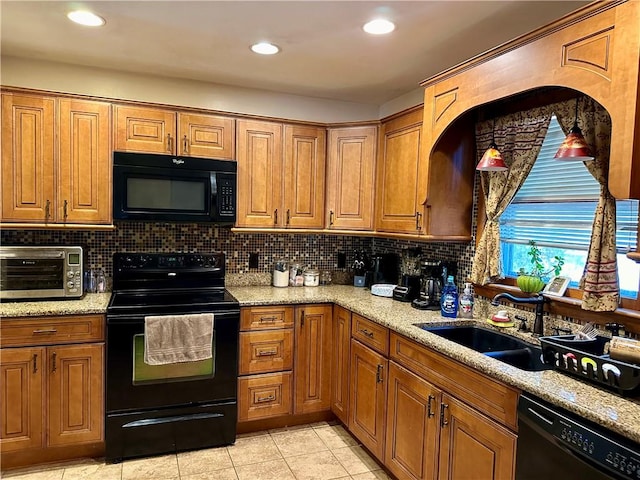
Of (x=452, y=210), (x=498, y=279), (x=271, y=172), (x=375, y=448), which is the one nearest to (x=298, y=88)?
(x=271, y=172)

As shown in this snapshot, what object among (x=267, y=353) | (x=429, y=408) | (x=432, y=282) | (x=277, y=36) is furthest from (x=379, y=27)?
(x=267, y=353)

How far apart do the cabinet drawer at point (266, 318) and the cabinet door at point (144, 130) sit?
3.97ft

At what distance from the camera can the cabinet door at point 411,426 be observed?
2.10 m

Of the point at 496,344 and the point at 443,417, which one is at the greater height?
the point at 496,344

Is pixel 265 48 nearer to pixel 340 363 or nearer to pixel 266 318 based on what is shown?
pixel 266 318

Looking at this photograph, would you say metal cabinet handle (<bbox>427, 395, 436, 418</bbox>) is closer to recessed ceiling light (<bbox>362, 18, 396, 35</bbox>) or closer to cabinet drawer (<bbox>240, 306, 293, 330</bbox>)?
cabinet drawer (<bbox>240, 306, 293, 330</bbox>)

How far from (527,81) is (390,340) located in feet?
4.77

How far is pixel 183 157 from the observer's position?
9.84ft

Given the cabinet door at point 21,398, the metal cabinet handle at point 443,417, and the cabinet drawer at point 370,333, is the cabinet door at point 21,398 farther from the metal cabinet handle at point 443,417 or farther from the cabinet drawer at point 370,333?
the metal cabinet handle at point 443,417

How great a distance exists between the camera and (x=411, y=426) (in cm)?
226

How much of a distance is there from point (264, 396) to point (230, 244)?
117 centimetres

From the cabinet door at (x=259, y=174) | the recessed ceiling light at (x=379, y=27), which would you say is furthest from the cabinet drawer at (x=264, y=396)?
the recessed ceiling light at (x=379, y=27)

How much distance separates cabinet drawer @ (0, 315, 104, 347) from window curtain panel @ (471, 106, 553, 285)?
228 cm

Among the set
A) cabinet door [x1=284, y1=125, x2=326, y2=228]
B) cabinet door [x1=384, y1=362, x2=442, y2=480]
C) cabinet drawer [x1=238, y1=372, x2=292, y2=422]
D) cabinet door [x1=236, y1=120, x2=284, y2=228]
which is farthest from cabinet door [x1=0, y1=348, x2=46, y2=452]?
cabinet door [x1=384, y1=362, x2=442, y2=480]
